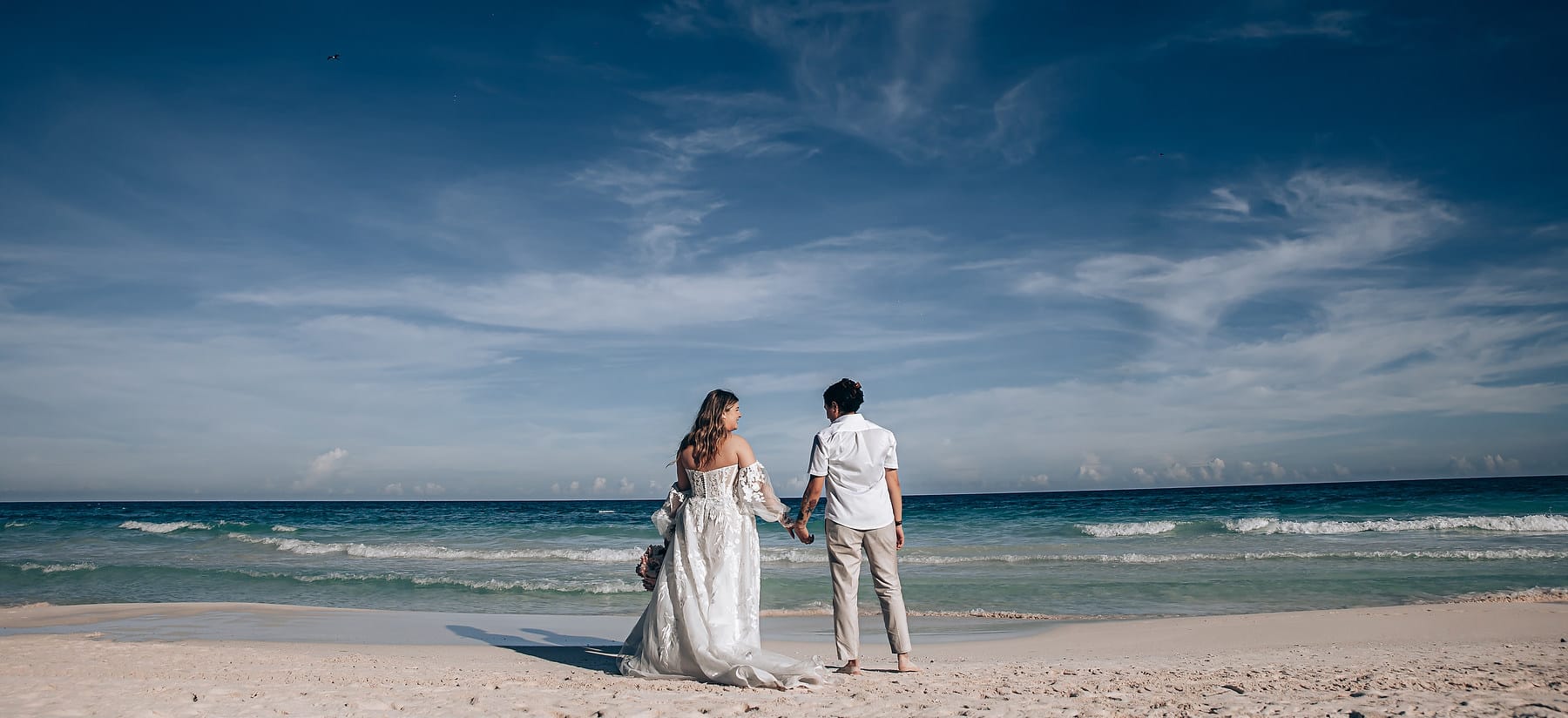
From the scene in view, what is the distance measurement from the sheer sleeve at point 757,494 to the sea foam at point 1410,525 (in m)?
19.4

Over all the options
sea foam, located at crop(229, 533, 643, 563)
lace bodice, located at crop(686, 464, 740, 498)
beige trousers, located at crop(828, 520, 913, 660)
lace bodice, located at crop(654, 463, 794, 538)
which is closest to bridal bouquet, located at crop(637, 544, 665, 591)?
lace bodice, located at crop(654, 463, 794, 538)

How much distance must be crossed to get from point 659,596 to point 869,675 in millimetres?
1448

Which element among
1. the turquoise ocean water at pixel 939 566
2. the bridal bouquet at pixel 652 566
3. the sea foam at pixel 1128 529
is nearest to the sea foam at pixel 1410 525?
the turquoise ocean water at pixel 939 566

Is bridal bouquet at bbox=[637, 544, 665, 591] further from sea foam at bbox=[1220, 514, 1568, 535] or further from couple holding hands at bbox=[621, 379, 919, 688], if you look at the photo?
sea foam at bbox=[1220, 514, 1568, 535]

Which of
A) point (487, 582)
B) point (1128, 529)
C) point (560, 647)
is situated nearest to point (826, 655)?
point (560, 647)

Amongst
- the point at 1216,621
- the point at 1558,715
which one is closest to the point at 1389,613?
the point at 1216,621

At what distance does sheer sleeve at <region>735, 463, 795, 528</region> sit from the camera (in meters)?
5.65

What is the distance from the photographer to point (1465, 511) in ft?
90.0

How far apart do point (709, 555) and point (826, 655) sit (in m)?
2.12

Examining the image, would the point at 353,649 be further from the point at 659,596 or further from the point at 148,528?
the point at 148,528

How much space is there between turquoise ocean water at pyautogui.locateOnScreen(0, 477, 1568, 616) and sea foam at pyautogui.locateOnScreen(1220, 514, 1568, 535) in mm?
85

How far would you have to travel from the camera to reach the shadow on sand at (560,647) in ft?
21.1

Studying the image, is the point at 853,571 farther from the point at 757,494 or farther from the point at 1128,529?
the point at 1128,529

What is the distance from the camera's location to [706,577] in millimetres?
5652
